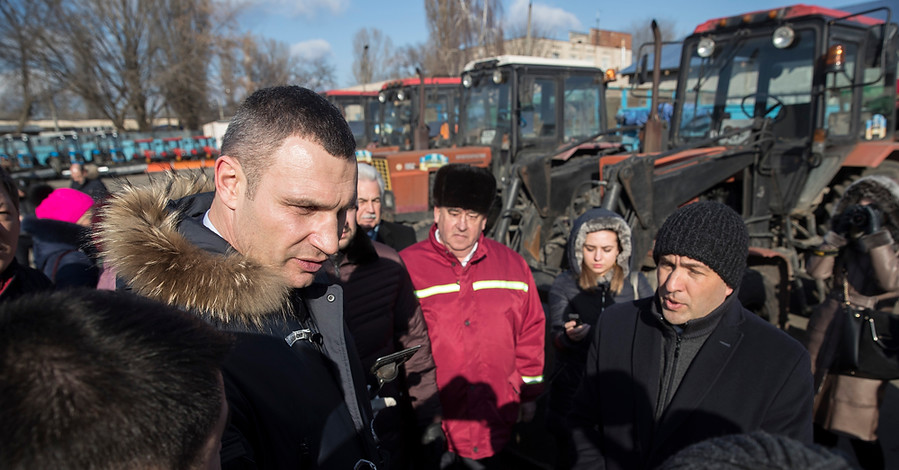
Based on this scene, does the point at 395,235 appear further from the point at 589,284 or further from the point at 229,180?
the point at 229,180

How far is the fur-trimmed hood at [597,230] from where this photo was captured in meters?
2.86

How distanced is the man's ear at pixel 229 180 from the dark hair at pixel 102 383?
1.87 feet

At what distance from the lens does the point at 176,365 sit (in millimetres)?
732

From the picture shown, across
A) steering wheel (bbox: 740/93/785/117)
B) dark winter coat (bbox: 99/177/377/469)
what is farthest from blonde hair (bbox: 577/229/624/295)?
steering wheel (bbox: 740/93/785/117)

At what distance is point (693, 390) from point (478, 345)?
1155 millimetres

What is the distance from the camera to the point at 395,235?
13.2ft

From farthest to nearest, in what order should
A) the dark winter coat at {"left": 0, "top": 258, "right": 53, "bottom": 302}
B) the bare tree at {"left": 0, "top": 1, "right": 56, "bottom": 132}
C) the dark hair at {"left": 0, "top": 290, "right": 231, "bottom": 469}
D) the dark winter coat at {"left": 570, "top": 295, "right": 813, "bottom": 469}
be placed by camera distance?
the bare tree at {"left": 0, "top": 1, "right": 56, "bottom": 132} < the dark winter coat at {"left": 0, "top": 258, "right": 53, "bottom": 302} < the dark winter coat at {"left": 570, "top": 295, "right": 813, "bottom": 469} < the dark hair at {"left": 0, "top": 290, "right": 231, "bottom": 469}

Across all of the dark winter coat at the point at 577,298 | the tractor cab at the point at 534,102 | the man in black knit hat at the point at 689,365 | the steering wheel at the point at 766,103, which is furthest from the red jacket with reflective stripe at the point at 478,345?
the tractor cab at the point at 534,102

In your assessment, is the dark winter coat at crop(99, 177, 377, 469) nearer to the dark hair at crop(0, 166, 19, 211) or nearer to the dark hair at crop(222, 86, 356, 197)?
the dark hair at crop(222, 86, 356, 197)

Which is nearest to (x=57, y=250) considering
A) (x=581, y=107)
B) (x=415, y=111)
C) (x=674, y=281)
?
(x=674, y=281)

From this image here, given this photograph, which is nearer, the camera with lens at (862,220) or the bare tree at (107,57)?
the camera with lens at (862,220)

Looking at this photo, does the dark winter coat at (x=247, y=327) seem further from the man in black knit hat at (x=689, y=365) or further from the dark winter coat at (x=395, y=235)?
the dark winter coat at (x=395, y=235)

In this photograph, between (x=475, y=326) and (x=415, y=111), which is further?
(x=415, y=111)

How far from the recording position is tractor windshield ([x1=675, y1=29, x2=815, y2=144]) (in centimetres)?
545
